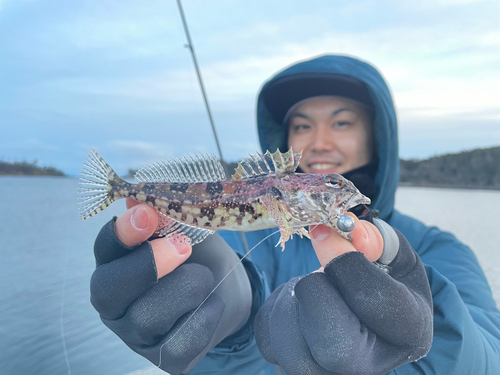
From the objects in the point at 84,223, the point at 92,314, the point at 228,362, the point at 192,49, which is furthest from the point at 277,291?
the point at 84,223

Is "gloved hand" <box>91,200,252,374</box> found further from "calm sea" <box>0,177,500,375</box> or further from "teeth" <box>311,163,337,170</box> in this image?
"teeth" <box>311,163,337,170</box>

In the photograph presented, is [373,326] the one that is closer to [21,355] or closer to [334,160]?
[334,160]

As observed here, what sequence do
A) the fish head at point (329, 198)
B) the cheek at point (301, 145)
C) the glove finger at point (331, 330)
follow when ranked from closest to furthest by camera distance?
the glove finger at point (331, 330) < the fish head at point (329, 198) < the cheek at point (301, 145)

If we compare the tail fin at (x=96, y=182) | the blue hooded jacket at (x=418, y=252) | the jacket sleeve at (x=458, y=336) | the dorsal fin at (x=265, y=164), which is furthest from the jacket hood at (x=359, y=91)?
the tail fin at (x=96, y=182)

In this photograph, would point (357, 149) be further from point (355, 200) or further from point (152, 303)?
point (152, 303)

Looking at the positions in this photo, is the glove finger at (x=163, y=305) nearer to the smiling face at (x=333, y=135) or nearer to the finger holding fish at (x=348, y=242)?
the finger holding fish at (x=348, y=242)

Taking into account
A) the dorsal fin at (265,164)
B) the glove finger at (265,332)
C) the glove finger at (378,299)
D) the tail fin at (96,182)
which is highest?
the tail fin at (96,182)

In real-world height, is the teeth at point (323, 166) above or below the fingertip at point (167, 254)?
above
